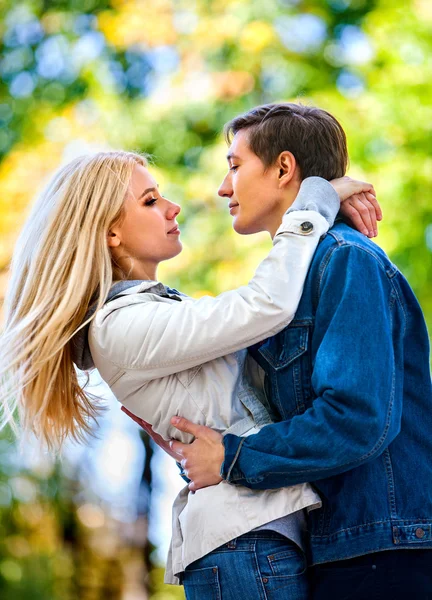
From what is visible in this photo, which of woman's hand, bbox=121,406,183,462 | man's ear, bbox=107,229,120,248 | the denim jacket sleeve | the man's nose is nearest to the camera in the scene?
the denim jacket sleeve

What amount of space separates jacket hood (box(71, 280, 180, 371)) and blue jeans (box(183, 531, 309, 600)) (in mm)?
585

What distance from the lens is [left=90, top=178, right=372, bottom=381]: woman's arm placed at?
184 cm

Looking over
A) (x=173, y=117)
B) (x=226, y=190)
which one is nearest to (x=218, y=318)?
(x=226, y=190)

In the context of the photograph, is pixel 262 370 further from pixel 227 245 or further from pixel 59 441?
pixel 227 245

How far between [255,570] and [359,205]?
897 mm

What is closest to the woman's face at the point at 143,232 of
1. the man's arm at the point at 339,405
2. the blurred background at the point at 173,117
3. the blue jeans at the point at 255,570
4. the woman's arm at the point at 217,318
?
the woman's arm at the point at 217,318

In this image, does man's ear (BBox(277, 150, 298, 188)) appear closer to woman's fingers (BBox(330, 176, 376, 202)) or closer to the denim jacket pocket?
woman's fingers (BBox(330, 176, 376, 202))

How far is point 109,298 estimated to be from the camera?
2.07 m

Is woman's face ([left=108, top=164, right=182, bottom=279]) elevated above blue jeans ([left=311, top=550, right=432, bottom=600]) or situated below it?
above

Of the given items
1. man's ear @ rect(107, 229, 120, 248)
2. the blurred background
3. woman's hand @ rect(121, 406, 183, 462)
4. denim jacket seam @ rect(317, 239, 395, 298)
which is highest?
the blurred background

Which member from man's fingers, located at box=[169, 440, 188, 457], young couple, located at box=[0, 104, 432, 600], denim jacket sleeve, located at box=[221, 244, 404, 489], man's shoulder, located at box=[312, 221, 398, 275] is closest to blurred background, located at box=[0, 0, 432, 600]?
young couple, located at box=[0, 104, 432, 600]

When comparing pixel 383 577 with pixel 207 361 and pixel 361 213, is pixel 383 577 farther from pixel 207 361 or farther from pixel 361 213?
pixel 361 213

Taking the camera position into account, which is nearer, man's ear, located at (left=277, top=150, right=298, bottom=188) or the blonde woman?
the blonde woman

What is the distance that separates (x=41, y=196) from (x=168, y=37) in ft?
16.7
